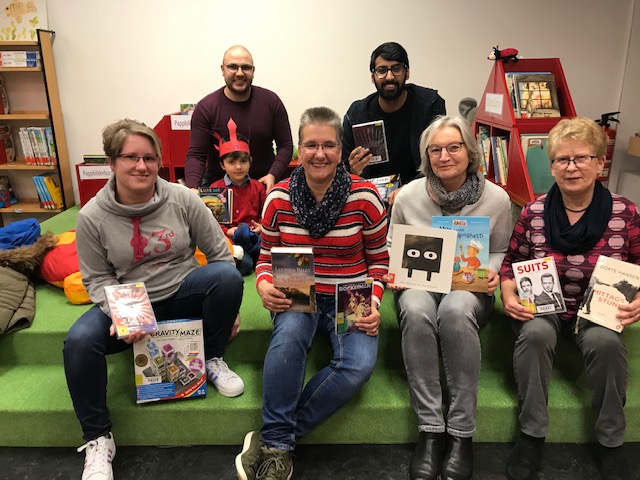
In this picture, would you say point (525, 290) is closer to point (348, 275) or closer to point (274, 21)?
point (348, 275)

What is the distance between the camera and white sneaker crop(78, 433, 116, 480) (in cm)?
170

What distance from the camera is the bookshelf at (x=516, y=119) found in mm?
2824

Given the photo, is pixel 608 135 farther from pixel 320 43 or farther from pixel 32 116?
pixel 32 116

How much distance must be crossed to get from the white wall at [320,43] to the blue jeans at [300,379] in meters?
2.80

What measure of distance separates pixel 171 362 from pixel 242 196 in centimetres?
117

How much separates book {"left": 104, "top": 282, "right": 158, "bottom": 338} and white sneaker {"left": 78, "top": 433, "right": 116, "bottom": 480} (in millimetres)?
422

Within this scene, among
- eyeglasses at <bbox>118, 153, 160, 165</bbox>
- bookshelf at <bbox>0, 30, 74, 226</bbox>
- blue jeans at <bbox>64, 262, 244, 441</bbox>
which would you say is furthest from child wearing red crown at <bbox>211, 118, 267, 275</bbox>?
bookshelf at <bbox>0, 30, 74, 226</bbox>

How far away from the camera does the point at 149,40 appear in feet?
13.1

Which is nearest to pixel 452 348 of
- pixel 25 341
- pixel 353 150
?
pixel 353 150

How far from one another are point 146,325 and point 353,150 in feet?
4.75

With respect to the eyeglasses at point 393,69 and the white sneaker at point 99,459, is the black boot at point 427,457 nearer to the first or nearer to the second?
the white sneaker at point 99,459

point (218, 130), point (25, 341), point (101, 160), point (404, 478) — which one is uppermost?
point (218, 130)

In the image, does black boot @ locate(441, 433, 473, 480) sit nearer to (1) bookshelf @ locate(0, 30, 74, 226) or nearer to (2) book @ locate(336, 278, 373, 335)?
(2) book @ locate(336, 278, 373, 335)

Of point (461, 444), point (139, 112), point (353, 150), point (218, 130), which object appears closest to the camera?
point (461, 444)
